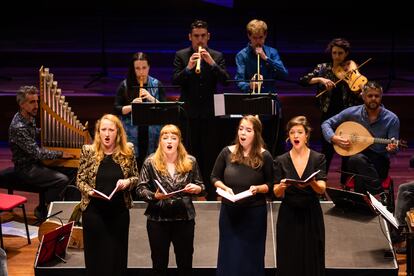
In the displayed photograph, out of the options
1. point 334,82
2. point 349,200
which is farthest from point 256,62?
point 349,200

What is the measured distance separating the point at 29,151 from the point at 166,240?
2350 mm

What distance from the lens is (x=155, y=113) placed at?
666 cm

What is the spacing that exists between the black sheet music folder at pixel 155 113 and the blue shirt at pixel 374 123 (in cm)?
144

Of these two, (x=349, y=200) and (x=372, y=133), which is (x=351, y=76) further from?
(x=349, y=200)

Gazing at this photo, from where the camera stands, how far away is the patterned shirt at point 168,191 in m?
5.52

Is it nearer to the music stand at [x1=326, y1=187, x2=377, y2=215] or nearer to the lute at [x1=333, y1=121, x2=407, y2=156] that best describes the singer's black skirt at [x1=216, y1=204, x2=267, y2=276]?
the music stand at [x1=326, y1=187, x2=377, y2=215]

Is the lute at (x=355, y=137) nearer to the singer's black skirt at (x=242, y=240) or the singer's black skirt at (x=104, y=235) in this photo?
the singer's black skirt at (x=242, y=240)

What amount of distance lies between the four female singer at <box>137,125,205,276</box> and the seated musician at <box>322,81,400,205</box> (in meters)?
1.92

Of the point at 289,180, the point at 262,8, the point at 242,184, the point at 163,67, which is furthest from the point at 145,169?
the point at 262,8

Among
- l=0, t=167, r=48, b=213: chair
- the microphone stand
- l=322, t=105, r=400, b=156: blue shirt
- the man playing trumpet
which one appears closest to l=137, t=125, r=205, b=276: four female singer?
the man playing trumpet

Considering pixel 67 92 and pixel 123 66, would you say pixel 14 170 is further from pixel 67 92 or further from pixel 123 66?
pixel 123 66

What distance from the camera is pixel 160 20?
12.0 m

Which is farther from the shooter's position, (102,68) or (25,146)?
(102,68)

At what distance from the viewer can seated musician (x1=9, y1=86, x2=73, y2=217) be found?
736 centimetres
